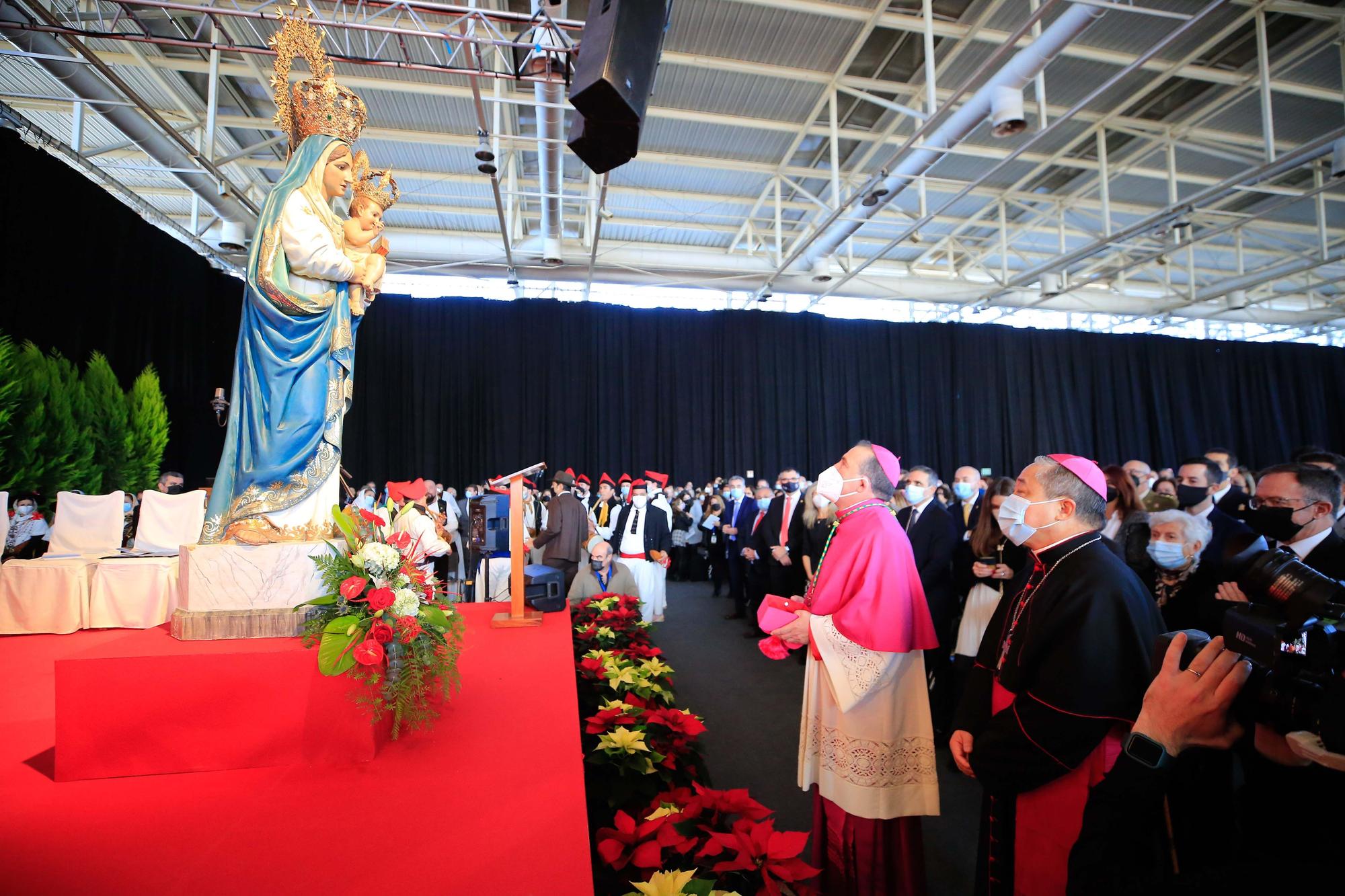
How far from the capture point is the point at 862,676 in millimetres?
2137

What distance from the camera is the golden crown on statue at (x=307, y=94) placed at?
2557mm

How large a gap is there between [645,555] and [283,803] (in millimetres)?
5230

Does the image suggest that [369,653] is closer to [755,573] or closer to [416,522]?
[416,522]

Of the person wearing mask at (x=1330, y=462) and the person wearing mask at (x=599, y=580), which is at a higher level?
the person wearing mask at (x=1330, y=462)

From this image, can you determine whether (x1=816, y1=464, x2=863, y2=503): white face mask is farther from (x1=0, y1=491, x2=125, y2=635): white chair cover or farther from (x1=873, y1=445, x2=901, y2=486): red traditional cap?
(x1=0, y1=491, x2=125, y2=635): white chair cover

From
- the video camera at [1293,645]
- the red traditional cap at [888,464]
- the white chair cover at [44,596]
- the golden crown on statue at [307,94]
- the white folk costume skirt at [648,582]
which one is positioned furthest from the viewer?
the white folk costume skirt at [648,582]

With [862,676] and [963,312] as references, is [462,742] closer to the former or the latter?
[862,676]

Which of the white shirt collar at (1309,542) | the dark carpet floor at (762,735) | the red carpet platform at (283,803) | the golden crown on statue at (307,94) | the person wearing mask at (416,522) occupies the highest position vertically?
the golden crown on statue at (307,94)

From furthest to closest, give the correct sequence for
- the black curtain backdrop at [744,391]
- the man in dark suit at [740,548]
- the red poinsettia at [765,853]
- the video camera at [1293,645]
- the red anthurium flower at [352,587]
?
1. the black curtain backdrop at [744,391]
2. the man in dark suit at [740,548]
3. the red anthurium flower at [352,587]
4. the red poinsettia at [765,853]
5. the video camera at [1293,645]

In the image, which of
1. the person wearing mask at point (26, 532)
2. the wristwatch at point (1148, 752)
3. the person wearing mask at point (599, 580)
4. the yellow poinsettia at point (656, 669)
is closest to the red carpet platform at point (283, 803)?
the wristwatch at point (1148, 752)

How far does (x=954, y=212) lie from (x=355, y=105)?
11.2 m

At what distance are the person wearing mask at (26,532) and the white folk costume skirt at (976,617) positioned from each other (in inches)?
277

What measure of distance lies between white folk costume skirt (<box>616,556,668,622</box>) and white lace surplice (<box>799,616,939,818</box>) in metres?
4.41

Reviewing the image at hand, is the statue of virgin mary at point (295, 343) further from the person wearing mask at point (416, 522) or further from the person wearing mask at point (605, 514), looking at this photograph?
the person wearing mask at point (605, 514)
